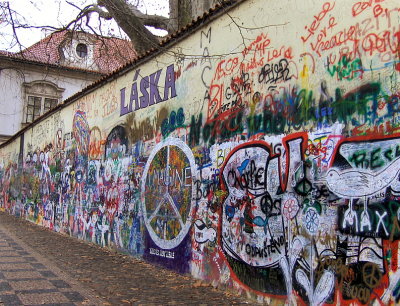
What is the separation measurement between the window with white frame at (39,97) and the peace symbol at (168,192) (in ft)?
71.1

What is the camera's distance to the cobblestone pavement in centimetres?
494

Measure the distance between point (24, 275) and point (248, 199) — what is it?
3.52 meters

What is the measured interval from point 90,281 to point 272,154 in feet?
10.5

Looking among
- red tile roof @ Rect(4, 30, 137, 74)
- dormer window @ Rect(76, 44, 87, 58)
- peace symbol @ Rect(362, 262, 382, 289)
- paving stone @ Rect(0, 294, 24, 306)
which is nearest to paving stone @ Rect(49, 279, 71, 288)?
paving stone @ Rect(0, 294, 24, 306)

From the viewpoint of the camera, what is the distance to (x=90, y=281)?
5.91 m

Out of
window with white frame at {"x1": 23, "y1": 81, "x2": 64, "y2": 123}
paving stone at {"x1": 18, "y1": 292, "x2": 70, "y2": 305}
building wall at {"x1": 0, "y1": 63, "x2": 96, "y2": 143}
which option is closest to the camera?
paving stone at {"x1": 18, "y1": 292, "x2": 70, "y2": 305}

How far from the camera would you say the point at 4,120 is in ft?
86.3

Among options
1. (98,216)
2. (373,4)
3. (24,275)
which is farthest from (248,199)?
(98,216)

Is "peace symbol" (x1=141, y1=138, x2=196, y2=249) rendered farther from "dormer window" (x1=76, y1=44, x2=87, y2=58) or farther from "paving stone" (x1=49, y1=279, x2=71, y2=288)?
"dormer window" (x1=76, y1=44, x2=87, y2=58)

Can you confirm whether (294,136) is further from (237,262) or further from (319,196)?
(237,262)

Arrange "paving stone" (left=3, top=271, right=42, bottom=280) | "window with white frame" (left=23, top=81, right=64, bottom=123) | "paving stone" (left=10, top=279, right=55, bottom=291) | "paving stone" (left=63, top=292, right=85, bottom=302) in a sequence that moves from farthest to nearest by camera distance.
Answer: "window with white frame" (left=23, top=81, right=64, bottom=123)
"paving stone" (left=3, top=271, right=42, bottom=280)
"paving stone" (left=10, top=279, right=55, bottom=291)
"paving stone" (left=63, top=292, right=85, bottom=302)

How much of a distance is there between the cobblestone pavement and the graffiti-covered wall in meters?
0.28

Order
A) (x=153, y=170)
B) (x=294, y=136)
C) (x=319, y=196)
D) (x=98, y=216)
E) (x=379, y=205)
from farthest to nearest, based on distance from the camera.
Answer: (x=98, y=216)
(x=153, y=170)
(x=294, y=136)
(x=319, y=196)
(x=379, y=205)

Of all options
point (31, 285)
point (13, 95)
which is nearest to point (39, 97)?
point (13, 95)
